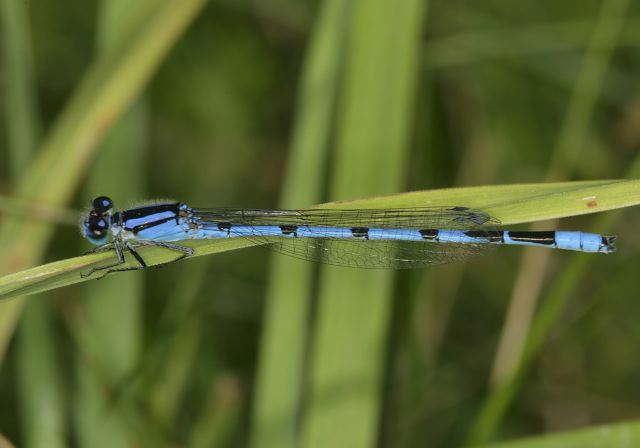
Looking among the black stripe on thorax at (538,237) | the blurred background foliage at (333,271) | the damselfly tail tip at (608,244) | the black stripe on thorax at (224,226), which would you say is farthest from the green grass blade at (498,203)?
the black stripe on thorax at (224,226)

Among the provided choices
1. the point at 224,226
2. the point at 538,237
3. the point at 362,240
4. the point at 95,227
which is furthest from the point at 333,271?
the point at 95,227

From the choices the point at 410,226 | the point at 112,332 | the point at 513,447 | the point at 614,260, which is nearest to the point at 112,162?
the point at 112,332

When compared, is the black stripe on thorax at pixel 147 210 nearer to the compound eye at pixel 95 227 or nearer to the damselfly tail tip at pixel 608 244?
the compound eye at pixel 95 227

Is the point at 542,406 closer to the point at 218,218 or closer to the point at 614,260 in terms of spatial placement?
the point at 614,260

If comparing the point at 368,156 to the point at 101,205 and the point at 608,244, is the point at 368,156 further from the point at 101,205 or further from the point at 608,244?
the point at 101,205

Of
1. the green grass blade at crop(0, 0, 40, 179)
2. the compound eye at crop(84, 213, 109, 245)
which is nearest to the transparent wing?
the compound eye at crop(84, 213, 109, 245)
